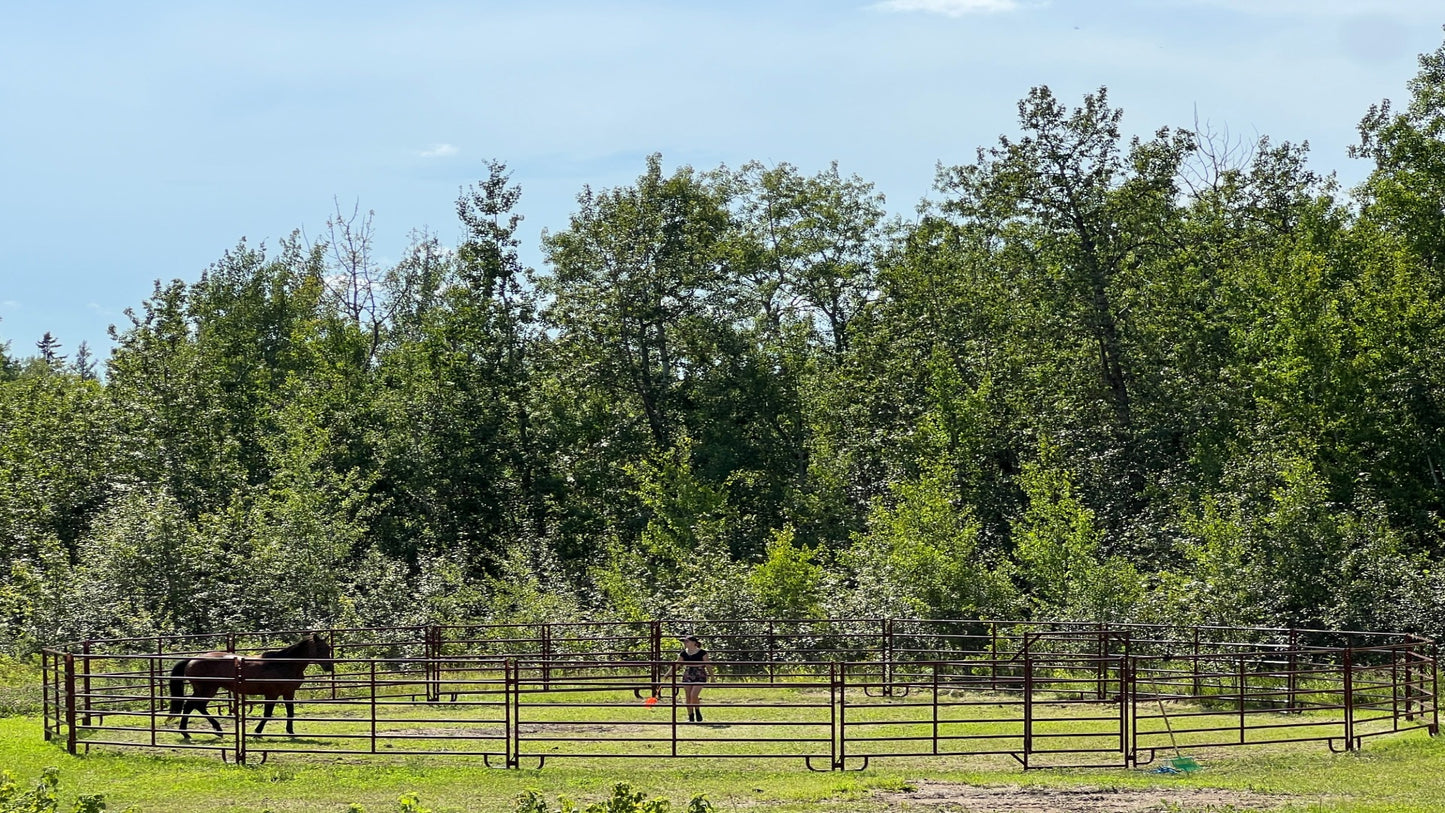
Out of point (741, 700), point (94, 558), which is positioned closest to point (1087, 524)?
point (741, 700)

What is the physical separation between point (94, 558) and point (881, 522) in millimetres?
17634

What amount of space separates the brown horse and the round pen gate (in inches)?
2.1

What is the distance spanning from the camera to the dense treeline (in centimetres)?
2777

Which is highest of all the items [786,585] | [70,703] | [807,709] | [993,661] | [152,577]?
[993,661]

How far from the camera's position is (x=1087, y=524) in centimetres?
2775

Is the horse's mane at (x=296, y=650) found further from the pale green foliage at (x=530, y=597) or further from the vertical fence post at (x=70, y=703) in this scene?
the pale green foliage at (x=530, y=597)

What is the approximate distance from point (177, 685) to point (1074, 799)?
453 inches

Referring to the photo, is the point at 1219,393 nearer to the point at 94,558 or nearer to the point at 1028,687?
the point at 1028,687

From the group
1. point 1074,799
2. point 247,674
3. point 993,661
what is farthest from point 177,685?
point 1074,799

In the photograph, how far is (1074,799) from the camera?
40.6 ft

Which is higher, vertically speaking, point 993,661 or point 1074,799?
point 993,661

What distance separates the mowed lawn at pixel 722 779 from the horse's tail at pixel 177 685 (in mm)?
684

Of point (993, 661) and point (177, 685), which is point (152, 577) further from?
point (993, 661)

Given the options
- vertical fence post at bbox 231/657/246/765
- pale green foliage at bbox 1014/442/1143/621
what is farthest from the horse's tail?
pale green foliage at bbox 1014/442/1143/621
